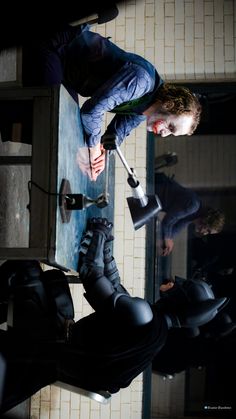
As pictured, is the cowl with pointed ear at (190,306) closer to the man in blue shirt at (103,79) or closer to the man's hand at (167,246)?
the man in blue shirt at (103,79)

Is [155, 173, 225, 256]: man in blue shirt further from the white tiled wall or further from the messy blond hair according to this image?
the messy blond hair

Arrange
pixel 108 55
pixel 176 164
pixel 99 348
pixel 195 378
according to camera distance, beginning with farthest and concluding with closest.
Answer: pixel 176 164 < pixel 195 378 < pixel 108 55 < pixel 99 348

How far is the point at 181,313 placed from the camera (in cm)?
213

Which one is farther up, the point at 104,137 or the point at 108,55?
the point at 108,55

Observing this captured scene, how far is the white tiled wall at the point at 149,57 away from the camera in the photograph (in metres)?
3.64

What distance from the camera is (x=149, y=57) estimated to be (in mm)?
3889

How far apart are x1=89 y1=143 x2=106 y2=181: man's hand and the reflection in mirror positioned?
1.15 meters

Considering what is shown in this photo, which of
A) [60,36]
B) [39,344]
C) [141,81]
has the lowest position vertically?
[39,344]

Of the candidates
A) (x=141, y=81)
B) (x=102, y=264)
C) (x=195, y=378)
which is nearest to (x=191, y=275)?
(x=195, y=378)

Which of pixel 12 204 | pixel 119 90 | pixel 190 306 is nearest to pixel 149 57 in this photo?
pixel 12 204

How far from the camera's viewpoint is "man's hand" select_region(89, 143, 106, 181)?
2.47 m

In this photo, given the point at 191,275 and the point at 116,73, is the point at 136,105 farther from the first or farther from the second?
the point at 191,275

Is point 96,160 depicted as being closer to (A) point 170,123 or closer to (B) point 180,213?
(A) point 170,123

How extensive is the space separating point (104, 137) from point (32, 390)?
3.41 feet
